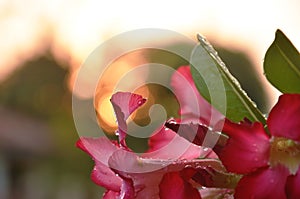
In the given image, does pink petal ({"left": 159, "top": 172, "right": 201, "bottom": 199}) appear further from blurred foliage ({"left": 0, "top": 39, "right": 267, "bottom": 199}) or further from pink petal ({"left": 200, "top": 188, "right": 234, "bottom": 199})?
blurred foliage ({"left": 0, "top": 39, "right": 267, "bottom": 199})

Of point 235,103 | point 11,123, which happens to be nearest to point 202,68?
point 235,103

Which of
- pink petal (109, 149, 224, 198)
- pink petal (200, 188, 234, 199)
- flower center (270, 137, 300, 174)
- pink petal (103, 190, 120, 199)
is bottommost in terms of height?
pink petal (103, 190, 120, 199)

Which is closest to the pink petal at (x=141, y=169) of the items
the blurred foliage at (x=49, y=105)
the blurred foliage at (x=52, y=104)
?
the blurred foliage at (x=52, y=104)

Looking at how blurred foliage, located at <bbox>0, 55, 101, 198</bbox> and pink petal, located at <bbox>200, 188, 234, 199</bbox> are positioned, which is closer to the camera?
pink petal, located at <bbox>200, 188, 234, 199</bbox>

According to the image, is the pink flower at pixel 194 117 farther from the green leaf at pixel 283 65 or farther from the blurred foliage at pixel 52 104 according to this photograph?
the blurred foliage at pixel 52 104

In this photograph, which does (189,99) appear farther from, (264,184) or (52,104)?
(52,104)

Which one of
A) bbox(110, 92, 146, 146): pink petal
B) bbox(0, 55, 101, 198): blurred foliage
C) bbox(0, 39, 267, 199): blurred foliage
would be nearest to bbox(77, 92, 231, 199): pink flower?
bbox(110, 92, 146, 146): pink petal

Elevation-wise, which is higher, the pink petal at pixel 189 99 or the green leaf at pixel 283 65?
the green leaf at pixel 283 65

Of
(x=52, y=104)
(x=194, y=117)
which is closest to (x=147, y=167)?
(x=194, y=117)
